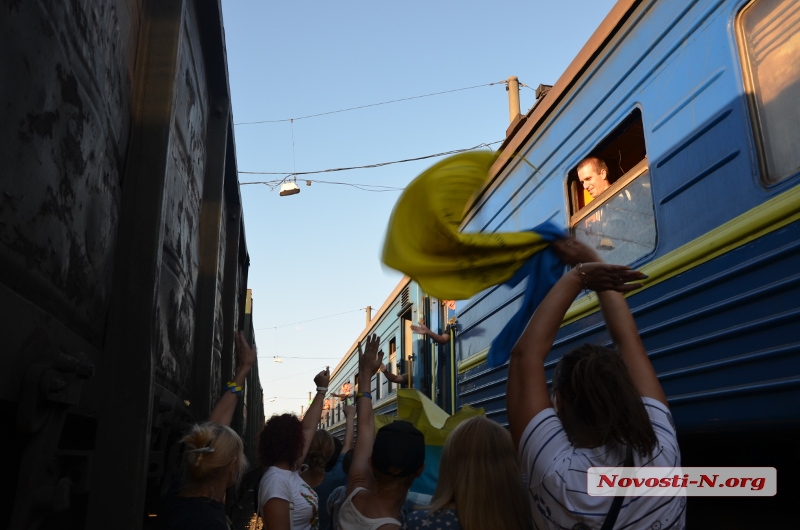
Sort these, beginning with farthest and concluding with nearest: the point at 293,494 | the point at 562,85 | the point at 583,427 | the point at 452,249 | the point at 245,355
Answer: the point at 562,85 < the point at 245,355 < the point at 293,494 < the point at 452,249 < the point at 583,427

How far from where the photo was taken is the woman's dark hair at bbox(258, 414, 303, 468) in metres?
2.70

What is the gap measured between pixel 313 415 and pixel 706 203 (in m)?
1.99

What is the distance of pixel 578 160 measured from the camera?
361 centimetres

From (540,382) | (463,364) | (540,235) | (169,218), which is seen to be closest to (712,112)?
(540,235)

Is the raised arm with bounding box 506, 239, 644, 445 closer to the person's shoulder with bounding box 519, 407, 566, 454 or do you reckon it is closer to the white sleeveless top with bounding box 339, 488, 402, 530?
the person's shoulder with bounding box 519, 407, 566, 454

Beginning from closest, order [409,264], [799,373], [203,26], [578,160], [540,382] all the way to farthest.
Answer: [540,382], [799,373], [409,264], [203,26], [578,160]

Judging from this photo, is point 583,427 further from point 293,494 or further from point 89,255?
point 293,494

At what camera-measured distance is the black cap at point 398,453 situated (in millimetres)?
1899

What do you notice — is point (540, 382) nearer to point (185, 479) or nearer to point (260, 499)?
point (185, 479)

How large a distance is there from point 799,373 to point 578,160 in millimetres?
1809

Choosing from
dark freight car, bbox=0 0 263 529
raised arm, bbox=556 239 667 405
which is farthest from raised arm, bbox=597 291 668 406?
dark freight car, bbox=0 0 263 529

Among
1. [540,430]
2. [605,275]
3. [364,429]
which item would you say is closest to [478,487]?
[540,430]

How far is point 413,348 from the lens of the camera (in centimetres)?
880

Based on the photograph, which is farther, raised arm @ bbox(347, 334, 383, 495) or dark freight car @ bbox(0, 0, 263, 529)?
raised arm @ bbox(347, 334, 383, 495)
